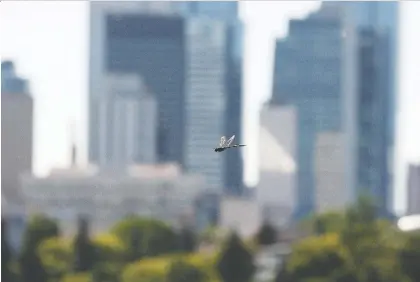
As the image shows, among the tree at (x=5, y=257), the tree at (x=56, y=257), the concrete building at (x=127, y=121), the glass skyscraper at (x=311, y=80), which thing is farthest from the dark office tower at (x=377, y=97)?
the tree at (x=5, y=257)

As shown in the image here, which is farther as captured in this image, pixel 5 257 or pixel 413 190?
pixel 413 190

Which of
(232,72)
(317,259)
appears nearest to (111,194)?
(317,259)

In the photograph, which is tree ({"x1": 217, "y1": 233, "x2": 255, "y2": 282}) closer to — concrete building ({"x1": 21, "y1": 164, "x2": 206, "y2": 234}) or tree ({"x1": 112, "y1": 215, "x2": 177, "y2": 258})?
tree ({"x1": 112, "y1": 215, "x2": 177, "y2": 258})

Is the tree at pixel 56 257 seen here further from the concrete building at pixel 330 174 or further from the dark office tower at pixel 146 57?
the concrete building at pixel 330 174

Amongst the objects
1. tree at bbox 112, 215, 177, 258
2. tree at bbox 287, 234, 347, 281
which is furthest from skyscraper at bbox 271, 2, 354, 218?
tree at bbox 287, 234, 347, 281

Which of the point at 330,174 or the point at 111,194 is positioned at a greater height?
the point at 330,174

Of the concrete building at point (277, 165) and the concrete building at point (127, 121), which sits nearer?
the concrete building at point (277, 165)

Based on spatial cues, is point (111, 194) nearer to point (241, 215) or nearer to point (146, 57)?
point (241, 215)
